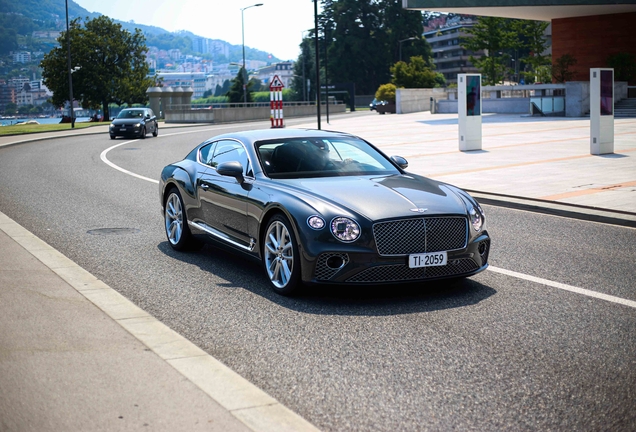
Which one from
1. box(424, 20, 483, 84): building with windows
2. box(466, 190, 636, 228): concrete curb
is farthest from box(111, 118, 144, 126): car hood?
box(424, 20, 483, 84): building with windows

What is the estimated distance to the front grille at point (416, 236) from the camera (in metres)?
6.70

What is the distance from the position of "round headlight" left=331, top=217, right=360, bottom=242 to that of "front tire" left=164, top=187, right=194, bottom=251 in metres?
2.94

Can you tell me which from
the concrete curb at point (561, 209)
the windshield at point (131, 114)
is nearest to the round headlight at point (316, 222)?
the concrete curb at point (561, 209)

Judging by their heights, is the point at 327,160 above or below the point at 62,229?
A: above

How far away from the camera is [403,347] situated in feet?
18.2

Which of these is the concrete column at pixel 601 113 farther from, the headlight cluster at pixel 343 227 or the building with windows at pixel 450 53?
the building with windows at pixel 450 53

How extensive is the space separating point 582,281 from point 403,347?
2701 millimetres

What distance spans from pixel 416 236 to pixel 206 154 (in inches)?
128

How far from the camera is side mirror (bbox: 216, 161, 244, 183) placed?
7914 millimetres

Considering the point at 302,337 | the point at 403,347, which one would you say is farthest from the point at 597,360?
the point at 302,337

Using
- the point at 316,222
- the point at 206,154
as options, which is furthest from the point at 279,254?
the point at 206,154

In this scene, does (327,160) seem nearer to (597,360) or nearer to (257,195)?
(257,195)

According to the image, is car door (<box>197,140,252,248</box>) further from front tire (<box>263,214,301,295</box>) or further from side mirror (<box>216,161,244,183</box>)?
front tire (<box>263,214,301,295</box>)

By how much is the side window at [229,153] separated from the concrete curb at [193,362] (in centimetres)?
178
